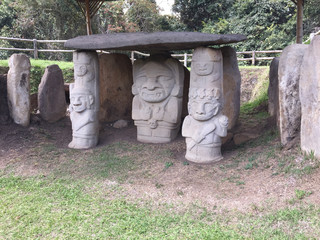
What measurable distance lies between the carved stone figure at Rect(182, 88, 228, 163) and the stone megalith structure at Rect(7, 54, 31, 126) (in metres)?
3.64

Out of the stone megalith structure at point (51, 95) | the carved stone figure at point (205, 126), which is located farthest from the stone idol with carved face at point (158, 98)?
the stone megalith structure at point (51, 95)

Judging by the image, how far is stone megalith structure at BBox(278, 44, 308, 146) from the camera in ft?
15.2

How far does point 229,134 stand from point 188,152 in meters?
1.51

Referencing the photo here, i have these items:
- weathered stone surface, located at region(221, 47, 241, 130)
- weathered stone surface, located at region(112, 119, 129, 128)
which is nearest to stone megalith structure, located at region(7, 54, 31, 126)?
weathered stone surface, located at region(112, 119, 129, 128)

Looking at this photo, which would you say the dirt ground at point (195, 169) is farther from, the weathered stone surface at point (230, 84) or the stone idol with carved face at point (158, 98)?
the weathered stone surface at point (230, 84)

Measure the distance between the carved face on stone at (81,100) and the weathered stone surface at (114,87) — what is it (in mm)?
1859

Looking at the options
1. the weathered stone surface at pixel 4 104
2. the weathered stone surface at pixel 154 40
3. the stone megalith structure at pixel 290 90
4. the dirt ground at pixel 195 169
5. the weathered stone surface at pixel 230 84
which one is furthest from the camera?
the weathered stone surface at pixel 230 84

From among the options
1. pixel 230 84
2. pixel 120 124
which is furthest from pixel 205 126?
pixel 120 124

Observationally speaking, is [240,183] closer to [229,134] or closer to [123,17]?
[229,134]

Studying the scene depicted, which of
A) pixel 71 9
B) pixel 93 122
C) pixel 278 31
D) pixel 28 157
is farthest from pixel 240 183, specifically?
pixel 71 9

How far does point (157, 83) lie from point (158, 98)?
12.3 inches

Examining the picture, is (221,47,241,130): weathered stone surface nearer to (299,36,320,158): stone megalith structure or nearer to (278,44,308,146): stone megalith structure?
(278,44,308,146): stone megalith structure

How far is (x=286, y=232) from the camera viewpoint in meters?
3.14

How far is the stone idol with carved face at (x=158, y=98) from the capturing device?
6.26 metres
